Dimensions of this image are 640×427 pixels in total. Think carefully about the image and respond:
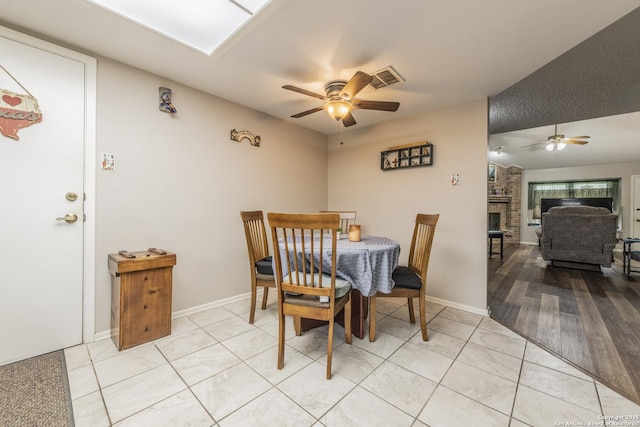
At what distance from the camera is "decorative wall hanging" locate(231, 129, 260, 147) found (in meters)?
2.91

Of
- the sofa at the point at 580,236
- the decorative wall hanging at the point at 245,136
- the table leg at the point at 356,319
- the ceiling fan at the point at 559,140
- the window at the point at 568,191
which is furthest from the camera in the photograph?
the window at the point at 568,191

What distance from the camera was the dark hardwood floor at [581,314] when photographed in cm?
179

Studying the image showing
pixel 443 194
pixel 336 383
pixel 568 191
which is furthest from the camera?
pixel 568 191

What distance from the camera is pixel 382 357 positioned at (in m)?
1.87

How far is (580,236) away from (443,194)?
3.66 m

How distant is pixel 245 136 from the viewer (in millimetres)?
3023

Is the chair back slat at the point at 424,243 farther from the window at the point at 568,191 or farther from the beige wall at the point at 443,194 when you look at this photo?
the window at the point at 568,191

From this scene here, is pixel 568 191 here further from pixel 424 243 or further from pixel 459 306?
pixel 424 243

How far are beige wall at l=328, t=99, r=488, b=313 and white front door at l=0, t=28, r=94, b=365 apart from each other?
124 inches

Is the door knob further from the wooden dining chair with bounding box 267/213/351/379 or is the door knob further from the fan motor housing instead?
the fan motor housing

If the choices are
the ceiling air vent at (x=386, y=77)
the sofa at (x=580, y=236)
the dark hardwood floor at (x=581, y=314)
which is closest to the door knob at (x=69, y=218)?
the ceiling air vent at (x=386, y=77)

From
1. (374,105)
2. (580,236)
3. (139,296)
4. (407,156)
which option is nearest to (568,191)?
(580,236)

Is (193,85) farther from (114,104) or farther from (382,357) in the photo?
(382,357)

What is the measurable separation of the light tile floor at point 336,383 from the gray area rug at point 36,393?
5cm
